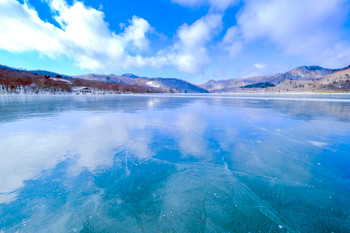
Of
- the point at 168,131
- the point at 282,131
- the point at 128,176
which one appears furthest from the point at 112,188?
the point at 282,131

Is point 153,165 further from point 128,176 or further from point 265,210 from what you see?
point 265,210

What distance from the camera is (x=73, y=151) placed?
5.99 m

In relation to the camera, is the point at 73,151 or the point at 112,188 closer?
the point at 112,188

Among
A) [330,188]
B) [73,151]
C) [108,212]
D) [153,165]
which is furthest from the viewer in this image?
[73,151]

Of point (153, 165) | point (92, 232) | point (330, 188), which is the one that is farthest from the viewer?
point (153, 165)

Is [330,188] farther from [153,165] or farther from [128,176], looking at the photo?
[128,176]

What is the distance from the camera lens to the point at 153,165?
4.98 m

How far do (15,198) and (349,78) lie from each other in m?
295

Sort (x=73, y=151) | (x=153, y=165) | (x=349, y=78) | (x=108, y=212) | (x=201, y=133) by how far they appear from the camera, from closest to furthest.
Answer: (x=108, y=212) → (x=153, y=165) → (x=73, y=151) → (x=201, y=133) → (x=349, y=78)

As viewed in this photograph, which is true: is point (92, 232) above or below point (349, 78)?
below

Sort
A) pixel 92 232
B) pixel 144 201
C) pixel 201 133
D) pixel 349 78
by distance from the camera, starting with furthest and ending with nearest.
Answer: pixel 349 78, pixel 201 133, pixel 144 201, pixel 92 232

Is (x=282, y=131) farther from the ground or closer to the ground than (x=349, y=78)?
closer to the ground

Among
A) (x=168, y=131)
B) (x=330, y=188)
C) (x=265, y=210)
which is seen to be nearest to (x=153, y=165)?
(x=265, y=210)

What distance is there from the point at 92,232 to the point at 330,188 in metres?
5.50
